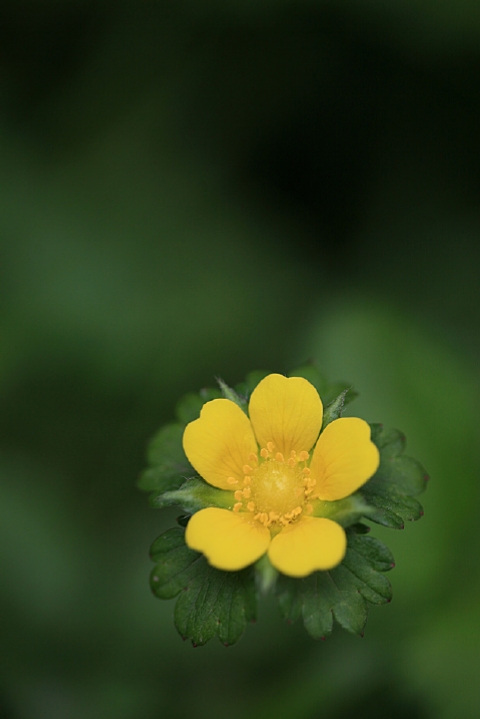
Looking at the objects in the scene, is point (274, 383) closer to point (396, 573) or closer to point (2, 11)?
point (396, 573)

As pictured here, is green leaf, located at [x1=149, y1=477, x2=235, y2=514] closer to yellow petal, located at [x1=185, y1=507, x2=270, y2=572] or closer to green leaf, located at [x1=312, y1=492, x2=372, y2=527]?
yellow petal, located at [x1=185, y1=507, x2=270, y2=572]

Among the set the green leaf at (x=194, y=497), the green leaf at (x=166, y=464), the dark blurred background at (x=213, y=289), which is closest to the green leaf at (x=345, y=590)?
the green leaf at (x=194, y=497)

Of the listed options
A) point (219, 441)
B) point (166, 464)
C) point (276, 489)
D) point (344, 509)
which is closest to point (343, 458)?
point (344, 509)

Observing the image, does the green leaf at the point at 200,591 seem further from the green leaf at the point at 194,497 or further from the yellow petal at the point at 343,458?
the yellow petal at the point at 343,458

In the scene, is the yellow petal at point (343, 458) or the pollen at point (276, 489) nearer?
the yellow petal at point (343, 458)

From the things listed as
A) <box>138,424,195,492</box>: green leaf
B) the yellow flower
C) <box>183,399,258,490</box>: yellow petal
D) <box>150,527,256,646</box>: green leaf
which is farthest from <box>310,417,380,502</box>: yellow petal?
<box>138,424,195,492</box>: green leaf

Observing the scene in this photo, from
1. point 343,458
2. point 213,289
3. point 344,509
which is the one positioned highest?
point 213,289

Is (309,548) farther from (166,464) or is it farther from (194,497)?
(166,464)
